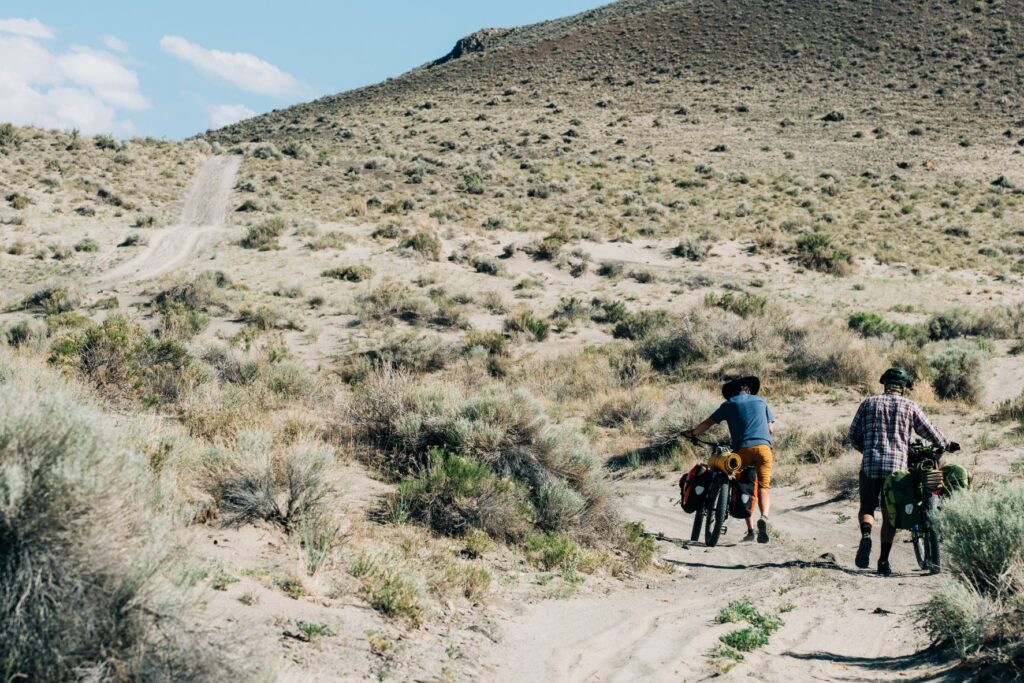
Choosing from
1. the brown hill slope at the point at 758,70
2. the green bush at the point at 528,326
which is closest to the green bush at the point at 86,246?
the green bush at the point at 528,326

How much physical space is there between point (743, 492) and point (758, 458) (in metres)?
0.40

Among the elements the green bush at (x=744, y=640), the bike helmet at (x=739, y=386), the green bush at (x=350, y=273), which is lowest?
the green bush at (x=744, y=640)

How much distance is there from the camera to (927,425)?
771cm

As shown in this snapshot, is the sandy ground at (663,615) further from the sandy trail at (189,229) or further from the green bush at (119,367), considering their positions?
the sandy trail at (189,229)

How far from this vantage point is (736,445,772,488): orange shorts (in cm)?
884

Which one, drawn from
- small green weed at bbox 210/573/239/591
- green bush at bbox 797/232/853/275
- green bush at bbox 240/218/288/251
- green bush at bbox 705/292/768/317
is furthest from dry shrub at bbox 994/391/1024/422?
green bush at bbox 240/218/288/251

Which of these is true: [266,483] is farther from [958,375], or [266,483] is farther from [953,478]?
[958,375]

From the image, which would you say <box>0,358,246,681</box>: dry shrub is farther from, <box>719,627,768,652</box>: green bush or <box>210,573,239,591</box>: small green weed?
<box>719,627,768,652</box>: green bush

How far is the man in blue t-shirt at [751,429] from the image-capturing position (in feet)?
29.1

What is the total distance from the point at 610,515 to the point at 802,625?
2625 mm

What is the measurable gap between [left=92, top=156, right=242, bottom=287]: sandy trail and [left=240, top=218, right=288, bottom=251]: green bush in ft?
7.15

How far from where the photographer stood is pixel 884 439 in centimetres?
775

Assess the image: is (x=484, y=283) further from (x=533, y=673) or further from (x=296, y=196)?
(x=533, y=673)

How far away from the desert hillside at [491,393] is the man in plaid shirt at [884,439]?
529 mm
